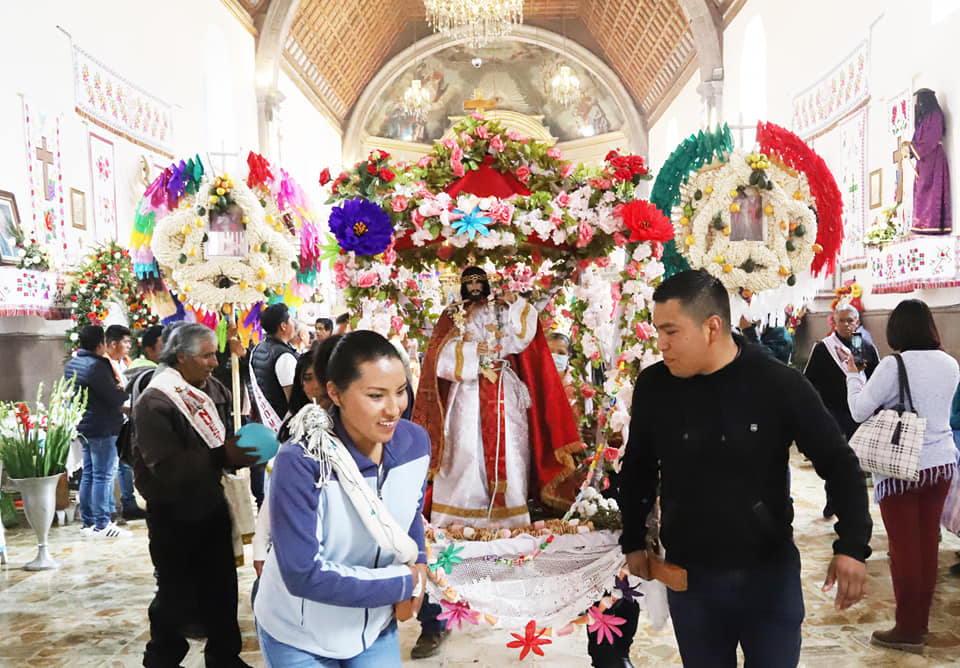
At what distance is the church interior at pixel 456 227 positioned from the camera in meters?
3.98

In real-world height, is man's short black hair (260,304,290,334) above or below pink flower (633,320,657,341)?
above

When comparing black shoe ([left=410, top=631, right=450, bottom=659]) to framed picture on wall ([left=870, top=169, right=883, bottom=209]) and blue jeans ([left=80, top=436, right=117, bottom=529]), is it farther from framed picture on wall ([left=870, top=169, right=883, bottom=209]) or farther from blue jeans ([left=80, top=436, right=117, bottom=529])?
framed picture on wall ([left=870, top=169, right=883, bottom=209])

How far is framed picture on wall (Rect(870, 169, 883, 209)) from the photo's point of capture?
8.45 m

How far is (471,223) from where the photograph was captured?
385 centimetres

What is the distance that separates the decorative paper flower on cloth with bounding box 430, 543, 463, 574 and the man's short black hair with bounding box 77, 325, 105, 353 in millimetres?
4135

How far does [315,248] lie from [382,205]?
1.84 meters

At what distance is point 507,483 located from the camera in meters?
4.23

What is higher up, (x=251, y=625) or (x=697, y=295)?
(x=697, y=295)

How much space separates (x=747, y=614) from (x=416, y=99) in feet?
59.9

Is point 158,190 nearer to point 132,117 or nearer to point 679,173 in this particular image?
point 679,173

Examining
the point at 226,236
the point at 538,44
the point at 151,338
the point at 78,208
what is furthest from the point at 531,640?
the point at 538,44

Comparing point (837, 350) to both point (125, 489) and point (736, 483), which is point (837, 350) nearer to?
point (736, 483)

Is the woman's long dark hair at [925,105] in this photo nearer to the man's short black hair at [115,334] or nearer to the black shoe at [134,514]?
the man's short black hair at [115,334]

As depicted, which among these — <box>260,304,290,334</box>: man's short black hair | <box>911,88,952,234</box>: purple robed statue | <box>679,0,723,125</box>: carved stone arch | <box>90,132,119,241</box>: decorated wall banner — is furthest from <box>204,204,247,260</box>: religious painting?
<box>679,0,723,125</box>: carved stone arch
